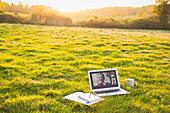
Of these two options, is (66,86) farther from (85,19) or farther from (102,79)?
(85,19)

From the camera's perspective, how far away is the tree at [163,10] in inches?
1528

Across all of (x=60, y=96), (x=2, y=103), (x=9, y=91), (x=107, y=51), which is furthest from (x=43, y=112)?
(x=107, y=51)

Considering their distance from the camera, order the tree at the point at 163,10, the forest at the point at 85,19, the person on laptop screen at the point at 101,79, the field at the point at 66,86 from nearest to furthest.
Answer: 1. the field at the point at 66,86
2. the person on laptop screen at the point at 101,79
3. the forest at the point at 85,19
4. the tree at the point at 163,10

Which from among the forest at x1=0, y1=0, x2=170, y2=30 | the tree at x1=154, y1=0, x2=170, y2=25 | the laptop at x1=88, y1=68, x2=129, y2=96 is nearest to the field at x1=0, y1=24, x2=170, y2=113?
the laptop at x1=88, y1=68, x2=129, y2=96

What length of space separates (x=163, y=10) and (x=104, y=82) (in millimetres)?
42122

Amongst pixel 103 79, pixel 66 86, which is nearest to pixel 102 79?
pixel 103 79

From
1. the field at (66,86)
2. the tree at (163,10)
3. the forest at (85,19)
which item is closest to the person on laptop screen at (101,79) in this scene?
the field at (66,86)

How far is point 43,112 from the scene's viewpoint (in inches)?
141

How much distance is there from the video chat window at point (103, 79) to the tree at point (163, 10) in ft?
129

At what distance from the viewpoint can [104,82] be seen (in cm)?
500

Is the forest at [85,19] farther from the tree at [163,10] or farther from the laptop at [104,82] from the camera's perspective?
the laptop at [104,82]

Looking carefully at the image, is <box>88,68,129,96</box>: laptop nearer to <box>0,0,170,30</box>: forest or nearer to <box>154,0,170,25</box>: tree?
<box>0,0,170,30</box>: forest

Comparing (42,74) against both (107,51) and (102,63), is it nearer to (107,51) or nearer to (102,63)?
(102,63)

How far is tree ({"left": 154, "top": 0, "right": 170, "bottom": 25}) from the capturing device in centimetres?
3881
